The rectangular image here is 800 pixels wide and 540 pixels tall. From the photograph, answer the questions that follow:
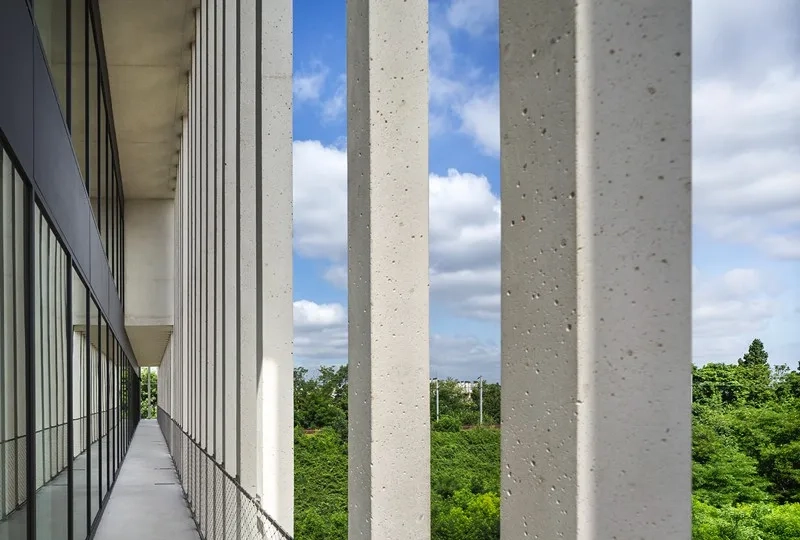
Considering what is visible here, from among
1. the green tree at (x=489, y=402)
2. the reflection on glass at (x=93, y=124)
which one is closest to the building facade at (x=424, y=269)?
the reflection on glass at (x=93, y=124)

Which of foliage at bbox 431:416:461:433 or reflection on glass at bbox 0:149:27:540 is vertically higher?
reflection on glass at bbox 0:149:27:540

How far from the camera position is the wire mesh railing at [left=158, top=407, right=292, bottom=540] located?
6395mm

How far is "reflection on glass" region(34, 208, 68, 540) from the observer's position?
571 centimetres

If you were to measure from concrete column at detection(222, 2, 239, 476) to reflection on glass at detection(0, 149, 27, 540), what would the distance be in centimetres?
393

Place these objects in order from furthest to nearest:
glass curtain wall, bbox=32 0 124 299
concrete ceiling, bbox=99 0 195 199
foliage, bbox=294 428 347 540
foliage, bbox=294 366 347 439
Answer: foliage, bbox=294 366 347 439
foliage, bbox=294 428 347 540
concrete ceiling, bbox=99 0 195 199
glass curtain wall, bbox=32 0 124 299

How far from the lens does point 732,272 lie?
59125 mm

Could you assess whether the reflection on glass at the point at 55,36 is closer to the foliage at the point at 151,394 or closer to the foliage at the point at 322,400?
the foliage at the point at 322,400

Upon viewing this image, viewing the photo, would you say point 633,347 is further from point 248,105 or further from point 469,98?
point 469,98

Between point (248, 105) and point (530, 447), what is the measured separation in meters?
5.83

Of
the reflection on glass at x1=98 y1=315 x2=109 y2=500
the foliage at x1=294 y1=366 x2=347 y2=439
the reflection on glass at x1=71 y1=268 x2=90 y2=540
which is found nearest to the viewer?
the reflection on glass at x1=71 y1=268 x2=90 y2=540

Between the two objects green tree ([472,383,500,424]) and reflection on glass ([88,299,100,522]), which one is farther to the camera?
green tree ([472,383,500,424])

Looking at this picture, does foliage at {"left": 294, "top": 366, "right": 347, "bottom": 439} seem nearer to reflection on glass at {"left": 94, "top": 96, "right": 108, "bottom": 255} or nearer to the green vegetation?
the green vegetation

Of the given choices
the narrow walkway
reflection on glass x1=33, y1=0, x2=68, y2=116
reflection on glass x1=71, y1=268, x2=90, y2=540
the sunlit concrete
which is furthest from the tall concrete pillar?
the sunlit concrete

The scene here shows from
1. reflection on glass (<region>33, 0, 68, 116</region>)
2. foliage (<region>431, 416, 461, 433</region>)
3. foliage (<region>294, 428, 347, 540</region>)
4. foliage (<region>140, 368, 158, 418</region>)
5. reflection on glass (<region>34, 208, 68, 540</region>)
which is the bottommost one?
foliage (<region>140, 368, 158, 418</region>)
